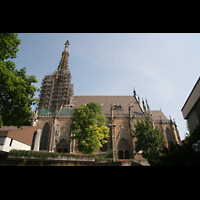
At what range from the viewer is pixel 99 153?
2664 cm

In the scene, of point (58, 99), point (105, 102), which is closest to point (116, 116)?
point (105, 102)

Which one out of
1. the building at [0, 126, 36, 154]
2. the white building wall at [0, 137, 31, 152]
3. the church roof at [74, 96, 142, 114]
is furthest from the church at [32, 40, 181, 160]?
the white building wall at [0, 137, 31, 152]

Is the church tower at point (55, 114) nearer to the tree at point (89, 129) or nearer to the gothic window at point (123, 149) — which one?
the tree at point (89, 129)

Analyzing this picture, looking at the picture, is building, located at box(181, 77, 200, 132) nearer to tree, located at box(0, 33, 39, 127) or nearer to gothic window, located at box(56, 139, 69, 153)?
tree, located at box(0, 33, 39, 127)

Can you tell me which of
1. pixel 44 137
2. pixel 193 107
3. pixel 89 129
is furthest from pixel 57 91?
pixel 193 107

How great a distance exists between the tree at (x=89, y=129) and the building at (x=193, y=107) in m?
12.8

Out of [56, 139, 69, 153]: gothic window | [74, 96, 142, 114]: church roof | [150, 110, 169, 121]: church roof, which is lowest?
[56, 139, 69, 153]: gothic window

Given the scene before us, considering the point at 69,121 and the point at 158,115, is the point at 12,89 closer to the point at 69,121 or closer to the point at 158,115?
the point at 69,121

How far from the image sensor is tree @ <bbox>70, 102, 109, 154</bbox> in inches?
839

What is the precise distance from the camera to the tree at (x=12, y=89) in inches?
335

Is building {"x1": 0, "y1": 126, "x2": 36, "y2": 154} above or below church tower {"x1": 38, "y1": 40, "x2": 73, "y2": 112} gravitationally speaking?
below

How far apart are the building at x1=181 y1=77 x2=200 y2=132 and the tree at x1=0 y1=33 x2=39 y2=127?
10.7 m
